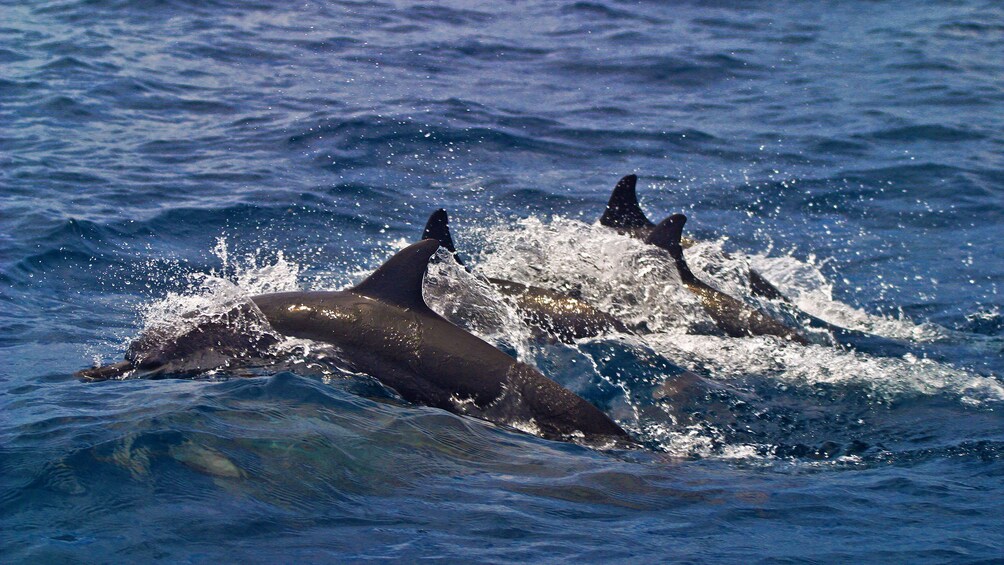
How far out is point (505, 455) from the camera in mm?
6695

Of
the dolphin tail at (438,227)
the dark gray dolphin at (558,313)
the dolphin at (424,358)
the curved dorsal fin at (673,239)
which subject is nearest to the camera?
the dolphin at (424,358)

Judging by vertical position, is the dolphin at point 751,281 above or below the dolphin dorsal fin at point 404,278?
below

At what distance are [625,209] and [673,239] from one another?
34.4 inches

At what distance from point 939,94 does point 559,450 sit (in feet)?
49.8

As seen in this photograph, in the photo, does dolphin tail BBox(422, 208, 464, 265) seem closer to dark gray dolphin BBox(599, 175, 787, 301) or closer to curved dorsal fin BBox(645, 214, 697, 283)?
curved dorsal fin BBox(645, 214, 697, 283)

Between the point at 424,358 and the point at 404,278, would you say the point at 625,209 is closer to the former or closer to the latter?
the point at 404,278

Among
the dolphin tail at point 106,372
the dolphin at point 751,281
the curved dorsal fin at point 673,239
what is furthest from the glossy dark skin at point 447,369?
the dolphin at point 751,281

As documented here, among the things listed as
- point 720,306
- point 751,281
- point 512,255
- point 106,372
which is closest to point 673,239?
point 720,306

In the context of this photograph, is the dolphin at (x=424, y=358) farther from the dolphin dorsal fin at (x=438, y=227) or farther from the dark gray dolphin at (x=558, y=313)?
the dark gray dolphin at (x=558, y=313)

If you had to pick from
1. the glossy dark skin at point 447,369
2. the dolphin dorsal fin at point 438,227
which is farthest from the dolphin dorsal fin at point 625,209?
the glossy dark skin at point 447,369

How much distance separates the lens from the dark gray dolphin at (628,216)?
11.0 m

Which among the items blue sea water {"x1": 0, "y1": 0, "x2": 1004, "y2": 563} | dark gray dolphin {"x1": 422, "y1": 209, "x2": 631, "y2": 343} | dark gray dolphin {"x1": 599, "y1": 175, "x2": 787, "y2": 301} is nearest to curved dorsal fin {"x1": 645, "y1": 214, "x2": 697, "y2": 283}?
blue sea water {"x1": 0, "y1": 0, "x2": 1004, "y2": 563}

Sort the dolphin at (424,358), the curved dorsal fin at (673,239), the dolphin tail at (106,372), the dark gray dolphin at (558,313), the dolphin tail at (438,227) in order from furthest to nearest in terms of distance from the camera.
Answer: the curved dorsal fin at (673,239), the dark gray dolphin at (558,313), the dolphin tail at (438,227), the dolphin tail at (106,372), the dolphin at (424,358)

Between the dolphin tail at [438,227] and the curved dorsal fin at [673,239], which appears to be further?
the curved dorsal fin at [673,239]
